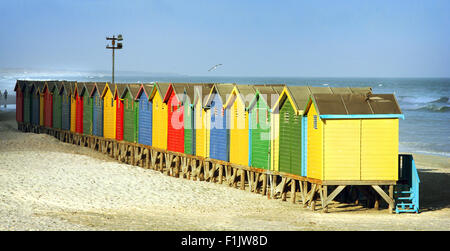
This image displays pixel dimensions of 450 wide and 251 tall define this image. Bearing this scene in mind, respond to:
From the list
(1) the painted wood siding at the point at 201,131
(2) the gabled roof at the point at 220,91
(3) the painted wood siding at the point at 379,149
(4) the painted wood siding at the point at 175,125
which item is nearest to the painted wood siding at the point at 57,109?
(4) the painted wood siding at the point at 175,125

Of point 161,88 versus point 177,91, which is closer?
point 177,91

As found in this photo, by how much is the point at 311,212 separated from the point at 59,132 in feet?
84.2

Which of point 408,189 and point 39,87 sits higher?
point 39,87

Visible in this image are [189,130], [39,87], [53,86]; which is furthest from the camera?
[39,87]

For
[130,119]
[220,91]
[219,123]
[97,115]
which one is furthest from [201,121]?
[97,115]

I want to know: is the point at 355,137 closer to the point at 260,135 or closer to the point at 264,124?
the point at 264,124

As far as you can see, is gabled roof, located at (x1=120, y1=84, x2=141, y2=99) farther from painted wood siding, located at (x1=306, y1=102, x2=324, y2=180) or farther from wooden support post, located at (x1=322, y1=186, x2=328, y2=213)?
wooden support post, located at (x1=322, y1=186, x2=328, y2=213)

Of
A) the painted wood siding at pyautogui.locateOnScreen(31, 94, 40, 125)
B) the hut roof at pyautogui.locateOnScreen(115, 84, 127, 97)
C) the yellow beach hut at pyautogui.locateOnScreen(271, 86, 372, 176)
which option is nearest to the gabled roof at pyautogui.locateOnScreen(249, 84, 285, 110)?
the yellow beach hut at pyautogui.locateOnScreen(271, 86, 372, 176)

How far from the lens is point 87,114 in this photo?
39.0 meters

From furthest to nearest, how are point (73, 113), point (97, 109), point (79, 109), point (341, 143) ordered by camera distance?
point (73, 113)
point (79, 109)
point (97, 109)
point (341, 143)

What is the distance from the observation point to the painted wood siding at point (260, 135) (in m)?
23.3

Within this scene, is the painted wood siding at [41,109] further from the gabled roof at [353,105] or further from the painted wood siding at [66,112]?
the gabled roof at [353,105]

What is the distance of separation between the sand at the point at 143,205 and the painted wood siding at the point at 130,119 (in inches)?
168

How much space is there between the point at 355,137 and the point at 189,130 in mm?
9713
